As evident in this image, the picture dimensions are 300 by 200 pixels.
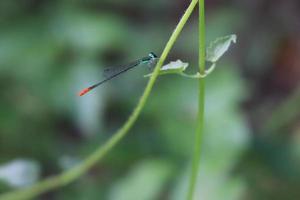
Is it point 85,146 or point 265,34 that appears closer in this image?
point 85,146

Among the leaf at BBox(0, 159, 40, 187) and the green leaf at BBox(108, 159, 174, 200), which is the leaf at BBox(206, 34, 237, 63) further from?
the green leaf at BBox(108, 159, 174, 200)

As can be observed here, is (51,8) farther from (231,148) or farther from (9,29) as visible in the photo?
(231,148)

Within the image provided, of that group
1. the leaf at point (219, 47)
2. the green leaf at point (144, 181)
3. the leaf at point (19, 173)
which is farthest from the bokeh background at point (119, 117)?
the leaf at point (219, 47)

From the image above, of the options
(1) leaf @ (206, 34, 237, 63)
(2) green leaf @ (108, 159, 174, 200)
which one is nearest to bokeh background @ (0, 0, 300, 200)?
(2) green leaf @ (108, 159, 174, 200)

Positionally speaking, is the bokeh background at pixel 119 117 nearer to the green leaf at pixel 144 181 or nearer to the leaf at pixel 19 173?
Answer: the green leaf at pixel 144 181

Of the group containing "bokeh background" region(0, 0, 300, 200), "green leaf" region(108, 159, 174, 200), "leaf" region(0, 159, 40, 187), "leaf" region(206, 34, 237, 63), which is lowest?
"leaf" region(206, 34, 237, 63)

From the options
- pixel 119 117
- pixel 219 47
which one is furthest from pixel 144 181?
pixel 219 47

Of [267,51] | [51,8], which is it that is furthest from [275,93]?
[51,8]
